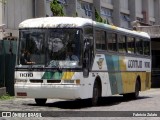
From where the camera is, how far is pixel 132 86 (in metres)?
23.2

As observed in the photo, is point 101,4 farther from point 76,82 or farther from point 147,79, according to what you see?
point 76,82

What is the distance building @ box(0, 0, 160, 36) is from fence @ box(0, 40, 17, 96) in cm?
263

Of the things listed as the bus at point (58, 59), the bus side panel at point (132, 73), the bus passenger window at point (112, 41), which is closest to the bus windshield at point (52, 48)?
the bus at point (58, 59)

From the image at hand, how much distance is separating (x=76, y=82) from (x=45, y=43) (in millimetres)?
1785

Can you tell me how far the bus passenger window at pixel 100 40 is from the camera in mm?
18767

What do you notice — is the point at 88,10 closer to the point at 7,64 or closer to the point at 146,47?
the point at 146,47

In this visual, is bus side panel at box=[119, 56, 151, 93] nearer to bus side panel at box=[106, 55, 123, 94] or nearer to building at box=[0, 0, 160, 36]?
bus side panel at box=[106, 55, 123, 94]

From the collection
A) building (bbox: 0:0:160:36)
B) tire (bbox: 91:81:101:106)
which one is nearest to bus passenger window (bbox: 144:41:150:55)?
tire (bbox: 91:81:101:106)

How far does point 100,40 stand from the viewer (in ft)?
62.5

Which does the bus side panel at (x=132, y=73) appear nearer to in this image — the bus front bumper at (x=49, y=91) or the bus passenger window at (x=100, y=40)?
the bus passenger window at (x=100, y=40)

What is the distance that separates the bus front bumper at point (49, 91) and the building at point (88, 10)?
313 cm

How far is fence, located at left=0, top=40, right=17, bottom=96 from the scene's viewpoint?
2262cm

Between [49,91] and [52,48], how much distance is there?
4.98 ft

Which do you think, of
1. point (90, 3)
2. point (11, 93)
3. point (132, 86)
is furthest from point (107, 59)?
point (90, 3)
